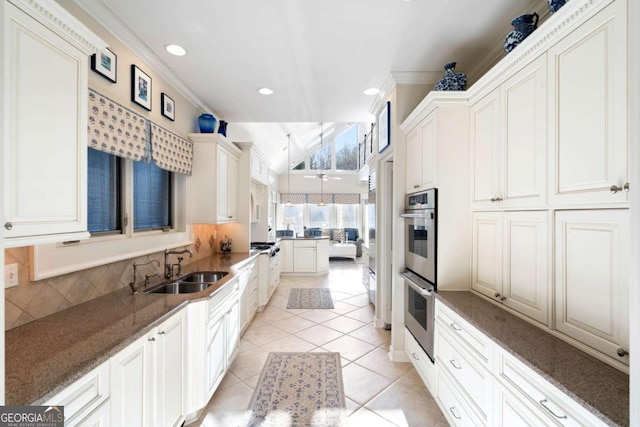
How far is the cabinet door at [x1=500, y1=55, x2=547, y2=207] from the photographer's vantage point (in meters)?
1.42

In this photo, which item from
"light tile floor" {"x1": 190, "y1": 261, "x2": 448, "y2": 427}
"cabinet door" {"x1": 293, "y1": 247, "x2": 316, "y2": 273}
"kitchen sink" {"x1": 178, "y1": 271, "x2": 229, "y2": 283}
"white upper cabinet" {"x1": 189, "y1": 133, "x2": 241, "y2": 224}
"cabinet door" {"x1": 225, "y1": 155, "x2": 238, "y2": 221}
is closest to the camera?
"light tile floor" {"x1": 190, "y1": 261, "x2": 448, "y2": 427}

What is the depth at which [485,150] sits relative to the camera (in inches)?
77.2

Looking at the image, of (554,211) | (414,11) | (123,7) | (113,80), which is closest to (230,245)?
(113,80)

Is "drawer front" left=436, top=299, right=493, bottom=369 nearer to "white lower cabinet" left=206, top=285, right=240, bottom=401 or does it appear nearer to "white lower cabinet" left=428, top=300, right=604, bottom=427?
"white lower cabinet" left=428, top=300, right=604, bottom=427

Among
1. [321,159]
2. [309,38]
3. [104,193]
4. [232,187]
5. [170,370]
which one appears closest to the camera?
[170,370]

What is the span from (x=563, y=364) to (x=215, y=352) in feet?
7.11

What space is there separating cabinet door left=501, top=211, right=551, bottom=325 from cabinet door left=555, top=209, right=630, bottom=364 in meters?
0.08

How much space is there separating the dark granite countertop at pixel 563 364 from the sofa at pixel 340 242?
7.69m

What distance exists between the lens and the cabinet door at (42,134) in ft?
3.35

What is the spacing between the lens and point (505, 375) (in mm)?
1322

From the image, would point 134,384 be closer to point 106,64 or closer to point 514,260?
point 106,64

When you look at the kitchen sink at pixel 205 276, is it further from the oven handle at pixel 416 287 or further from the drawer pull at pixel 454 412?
the drawer pull at pixel 454 412

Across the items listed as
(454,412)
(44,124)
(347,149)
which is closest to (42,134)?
(44,124)

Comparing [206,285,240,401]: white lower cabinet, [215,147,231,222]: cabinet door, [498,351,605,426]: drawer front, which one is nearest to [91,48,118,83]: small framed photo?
[215,147,231,222]: cabinet door
